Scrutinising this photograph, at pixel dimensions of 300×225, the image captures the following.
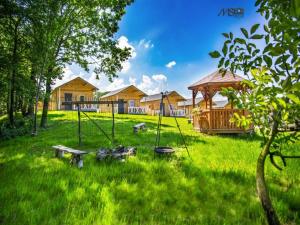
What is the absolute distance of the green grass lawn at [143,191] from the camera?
417 cm

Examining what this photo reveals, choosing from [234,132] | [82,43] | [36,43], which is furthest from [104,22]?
[234,132]

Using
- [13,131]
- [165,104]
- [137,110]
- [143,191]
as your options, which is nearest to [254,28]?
[143,191]

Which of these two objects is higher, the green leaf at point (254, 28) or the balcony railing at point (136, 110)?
the green leaf at point (254, 28)

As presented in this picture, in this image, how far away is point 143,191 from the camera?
5223mm

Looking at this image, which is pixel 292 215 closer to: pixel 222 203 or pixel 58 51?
pixel 222 203

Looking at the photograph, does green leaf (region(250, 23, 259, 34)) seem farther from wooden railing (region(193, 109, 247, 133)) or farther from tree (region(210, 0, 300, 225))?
wooden railing (region(193, 109, 247, 133))

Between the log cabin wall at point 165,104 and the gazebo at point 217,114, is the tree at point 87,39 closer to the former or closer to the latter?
the gazebo at point 217,114

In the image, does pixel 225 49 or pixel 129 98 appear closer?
pixel 225 49

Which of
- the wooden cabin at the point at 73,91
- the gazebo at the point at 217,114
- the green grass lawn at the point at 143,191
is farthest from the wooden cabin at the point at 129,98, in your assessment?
the green grass lawn at the point at 143,191

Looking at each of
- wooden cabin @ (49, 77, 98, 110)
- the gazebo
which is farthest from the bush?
wooden cabin @ (49, 77, 98, 110)

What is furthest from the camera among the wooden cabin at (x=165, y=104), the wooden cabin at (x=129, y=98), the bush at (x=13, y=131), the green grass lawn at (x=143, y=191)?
the wooden cabin at (x=165, y=104)

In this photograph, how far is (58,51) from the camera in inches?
696

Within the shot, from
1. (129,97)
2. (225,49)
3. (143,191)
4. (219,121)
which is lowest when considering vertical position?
(143,191)

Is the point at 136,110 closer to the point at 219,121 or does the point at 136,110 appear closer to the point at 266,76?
the point at 219,121
